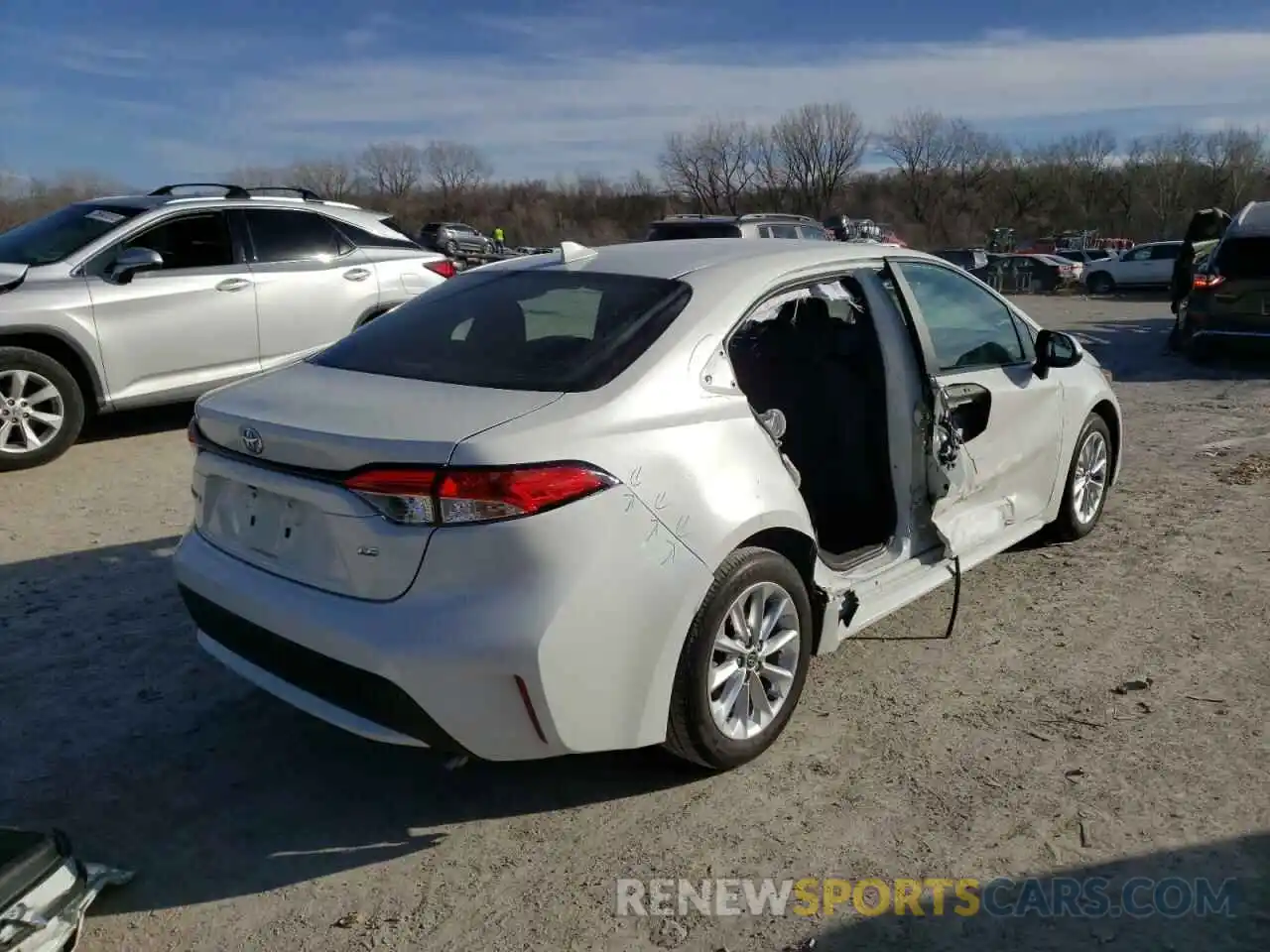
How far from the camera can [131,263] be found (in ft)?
23.1

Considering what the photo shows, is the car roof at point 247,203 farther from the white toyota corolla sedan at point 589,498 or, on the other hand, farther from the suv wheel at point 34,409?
the white toyota corolla sedan at point 589,498

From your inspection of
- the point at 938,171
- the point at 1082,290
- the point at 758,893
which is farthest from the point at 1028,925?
the point at 938,171

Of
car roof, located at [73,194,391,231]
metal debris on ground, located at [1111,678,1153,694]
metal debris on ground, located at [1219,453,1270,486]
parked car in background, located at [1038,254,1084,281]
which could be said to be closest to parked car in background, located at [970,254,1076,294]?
parked car in background, located at [1038,254,1084,281]

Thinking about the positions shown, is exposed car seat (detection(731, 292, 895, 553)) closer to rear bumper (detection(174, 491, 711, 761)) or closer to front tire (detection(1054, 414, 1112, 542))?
rear bumper (detection(174, 491, 711, 761))

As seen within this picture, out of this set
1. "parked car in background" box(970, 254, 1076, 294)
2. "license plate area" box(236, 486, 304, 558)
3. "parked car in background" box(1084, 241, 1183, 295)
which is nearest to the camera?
"license plate area" box(236, 486, 304, 558)

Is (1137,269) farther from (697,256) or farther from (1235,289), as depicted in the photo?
(697,256)

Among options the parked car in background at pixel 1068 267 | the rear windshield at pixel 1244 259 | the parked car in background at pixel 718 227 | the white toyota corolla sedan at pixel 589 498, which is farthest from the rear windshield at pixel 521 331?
the parked car in background at pixel 1068 267

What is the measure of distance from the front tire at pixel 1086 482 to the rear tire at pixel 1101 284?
92.3ft

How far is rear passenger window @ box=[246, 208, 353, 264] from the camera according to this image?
8.03m

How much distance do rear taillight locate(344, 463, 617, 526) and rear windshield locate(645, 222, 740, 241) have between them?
1251 cm

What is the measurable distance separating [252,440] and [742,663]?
158 centimetres

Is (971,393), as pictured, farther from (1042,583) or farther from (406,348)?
(406,348)

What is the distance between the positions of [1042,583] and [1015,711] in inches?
54.4

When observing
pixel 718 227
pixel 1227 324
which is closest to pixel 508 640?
pixel 1227 324
